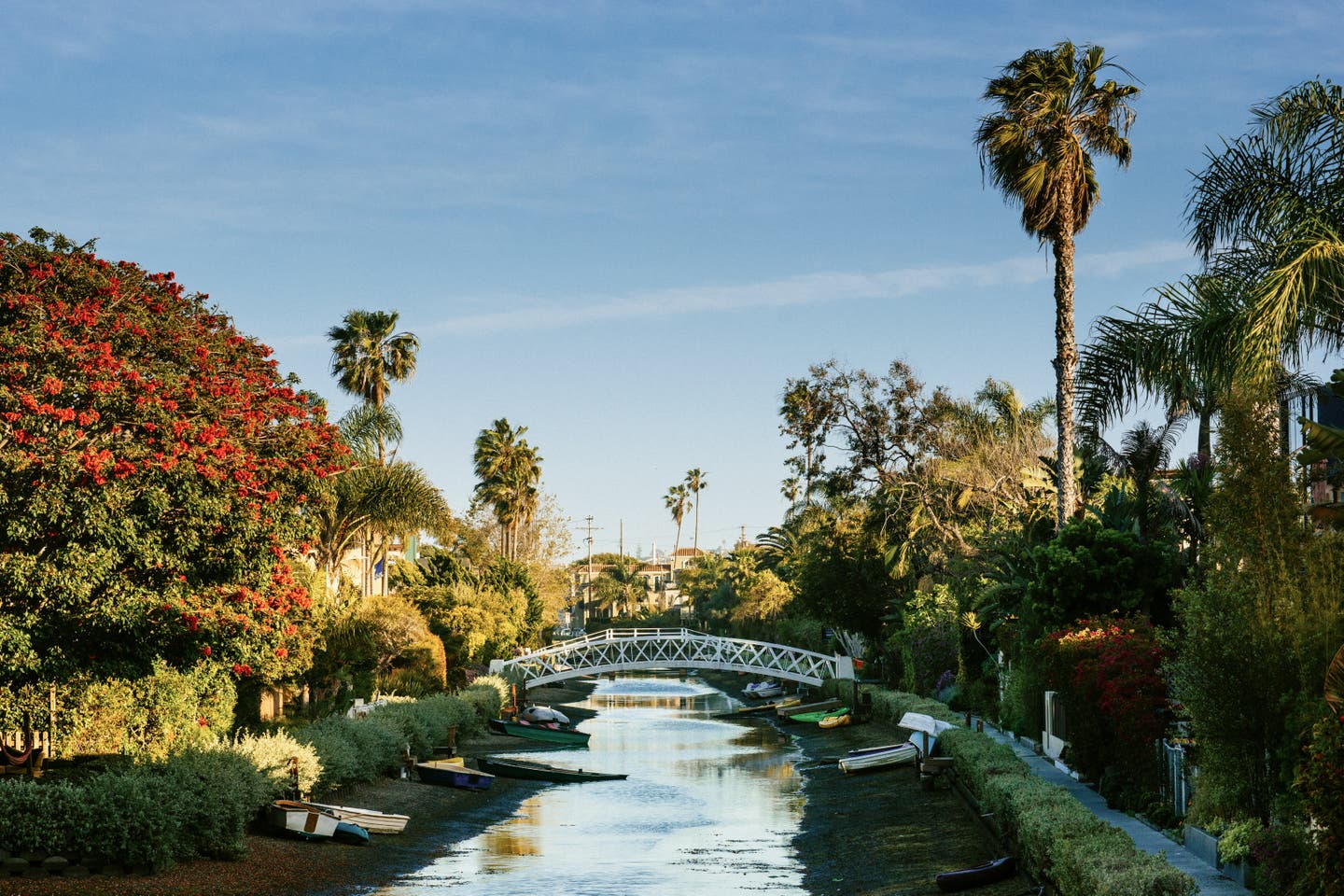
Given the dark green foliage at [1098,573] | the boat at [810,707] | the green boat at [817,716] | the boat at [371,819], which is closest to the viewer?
the boat at [371,819]

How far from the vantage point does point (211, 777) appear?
22.0 m

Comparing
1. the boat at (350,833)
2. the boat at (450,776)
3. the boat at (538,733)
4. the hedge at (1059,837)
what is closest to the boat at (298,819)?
the boat at (350,833)

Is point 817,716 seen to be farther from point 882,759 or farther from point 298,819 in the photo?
point 298,819

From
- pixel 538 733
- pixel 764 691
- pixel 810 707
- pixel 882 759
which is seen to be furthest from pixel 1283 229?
pixel 764 691

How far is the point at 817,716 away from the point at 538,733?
1380 centimetres

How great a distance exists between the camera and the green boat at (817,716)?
56281 mm

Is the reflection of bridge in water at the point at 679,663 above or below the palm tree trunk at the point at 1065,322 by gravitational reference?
below

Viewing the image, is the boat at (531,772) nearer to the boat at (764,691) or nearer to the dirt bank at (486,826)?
the dirt bank at (486,826)

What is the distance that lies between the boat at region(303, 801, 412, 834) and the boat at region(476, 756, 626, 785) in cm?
1264

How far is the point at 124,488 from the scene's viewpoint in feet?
71.6

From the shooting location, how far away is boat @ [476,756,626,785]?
4053 centimetres

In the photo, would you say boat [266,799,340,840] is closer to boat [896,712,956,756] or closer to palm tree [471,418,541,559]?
boat [896,712,956,756]

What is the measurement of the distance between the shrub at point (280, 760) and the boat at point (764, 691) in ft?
180

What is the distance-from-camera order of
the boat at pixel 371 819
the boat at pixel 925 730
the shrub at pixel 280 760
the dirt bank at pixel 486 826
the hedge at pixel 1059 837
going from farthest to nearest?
the boat at pixel 925 730 → the boat at pixel 371 819 → the shrub at pixel 280 760 → the dirt bank at pixel 486 826 → the hedge at pixel 1059 837
